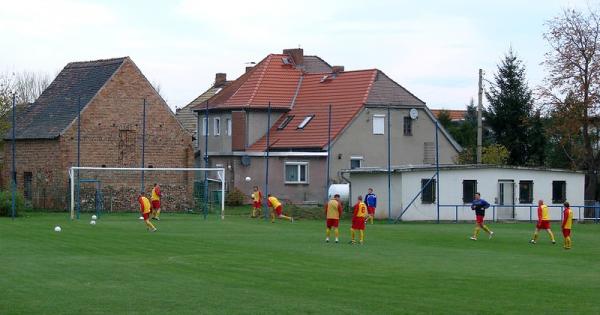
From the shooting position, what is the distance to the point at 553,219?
2387 inches

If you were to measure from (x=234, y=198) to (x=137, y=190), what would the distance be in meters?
7.33

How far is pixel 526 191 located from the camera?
198 feet

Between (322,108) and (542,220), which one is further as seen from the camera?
(322,108)

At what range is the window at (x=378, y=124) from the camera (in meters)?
69.5

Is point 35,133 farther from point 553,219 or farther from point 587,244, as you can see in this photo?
point 587,244

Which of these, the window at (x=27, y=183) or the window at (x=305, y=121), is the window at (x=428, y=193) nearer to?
the window at (x=305, y=121)

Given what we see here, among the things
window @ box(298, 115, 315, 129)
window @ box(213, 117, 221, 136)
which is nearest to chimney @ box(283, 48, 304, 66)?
window @ box(213, 117, 221, 136)

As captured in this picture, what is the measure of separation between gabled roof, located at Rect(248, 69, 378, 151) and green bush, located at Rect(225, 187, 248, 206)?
4567 millimetres

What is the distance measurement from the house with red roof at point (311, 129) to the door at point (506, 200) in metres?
10.7

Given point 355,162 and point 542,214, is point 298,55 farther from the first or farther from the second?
point 542,214

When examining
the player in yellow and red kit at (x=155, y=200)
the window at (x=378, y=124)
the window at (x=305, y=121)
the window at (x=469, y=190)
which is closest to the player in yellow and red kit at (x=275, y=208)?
the player in yellow and red kit at (x=155, y=200)

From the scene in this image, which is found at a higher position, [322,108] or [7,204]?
[322,108]

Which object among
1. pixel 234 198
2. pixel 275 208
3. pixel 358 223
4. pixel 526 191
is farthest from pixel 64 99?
pixel 358 223

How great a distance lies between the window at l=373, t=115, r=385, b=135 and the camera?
69500mm
